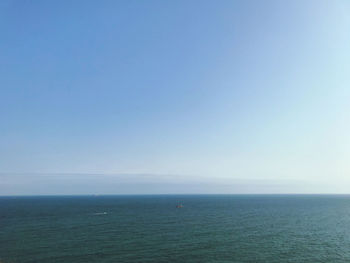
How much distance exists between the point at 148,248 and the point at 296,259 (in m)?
26.2

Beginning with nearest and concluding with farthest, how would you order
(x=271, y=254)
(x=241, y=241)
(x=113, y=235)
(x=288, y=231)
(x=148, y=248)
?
1. (x=271, y=254)
2. (x=148, y=248)
3. (x=241, y=241)
4. (x=113, y=235)
5. (x=288, y=231)

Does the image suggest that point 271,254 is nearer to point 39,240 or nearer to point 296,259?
point 296,259

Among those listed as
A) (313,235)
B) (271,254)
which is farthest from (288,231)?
(271,254)

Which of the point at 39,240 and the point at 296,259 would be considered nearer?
the point at 296,259

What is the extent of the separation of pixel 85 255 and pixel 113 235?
18.3 m

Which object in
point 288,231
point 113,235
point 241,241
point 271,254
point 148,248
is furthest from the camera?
point 288,231

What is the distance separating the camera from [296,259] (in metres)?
44.5

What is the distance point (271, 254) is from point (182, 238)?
2015cm

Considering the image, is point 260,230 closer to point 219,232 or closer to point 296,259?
point 219,232

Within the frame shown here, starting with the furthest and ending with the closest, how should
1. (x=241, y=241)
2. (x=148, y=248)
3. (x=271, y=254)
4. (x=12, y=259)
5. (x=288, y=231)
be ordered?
(x=288, y=231), (x=241, y=241), (x=148, y=248), (x=271, y=254), (x=12, y=259)

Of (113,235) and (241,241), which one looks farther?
(113,235)

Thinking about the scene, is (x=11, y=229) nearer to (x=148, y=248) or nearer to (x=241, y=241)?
(x=148, y=248)


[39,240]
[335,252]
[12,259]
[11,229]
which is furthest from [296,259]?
[11,229]

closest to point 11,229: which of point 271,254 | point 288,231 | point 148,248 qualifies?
point 148,248
